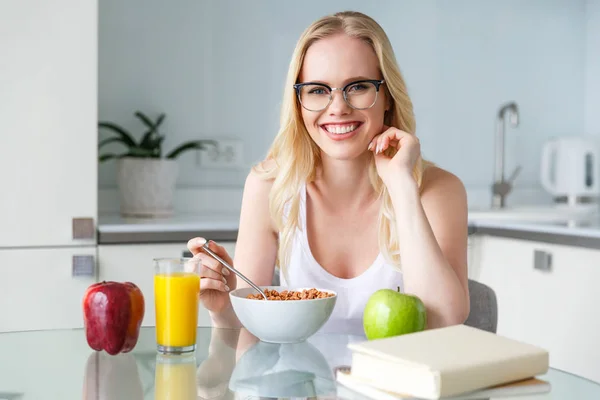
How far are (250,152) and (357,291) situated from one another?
1563 mm

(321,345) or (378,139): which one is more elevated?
(378,139)

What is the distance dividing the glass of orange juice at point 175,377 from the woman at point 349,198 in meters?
→ 0.25

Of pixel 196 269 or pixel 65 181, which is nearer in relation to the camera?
pixel 196 269

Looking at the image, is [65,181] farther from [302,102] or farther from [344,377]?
[344,377]

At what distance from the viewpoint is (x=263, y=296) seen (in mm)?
1303

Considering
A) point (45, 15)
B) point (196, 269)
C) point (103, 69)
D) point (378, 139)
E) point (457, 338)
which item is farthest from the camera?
point (103, 69)

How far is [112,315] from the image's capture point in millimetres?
1186

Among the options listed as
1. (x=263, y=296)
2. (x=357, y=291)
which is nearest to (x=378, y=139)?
(x=357, y=291)

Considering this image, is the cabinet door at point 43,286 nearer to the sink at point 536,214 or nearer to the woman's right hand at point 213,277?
the woman's right hand at point 213,277

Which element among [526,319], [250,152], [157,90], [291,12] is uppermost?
[291,12]

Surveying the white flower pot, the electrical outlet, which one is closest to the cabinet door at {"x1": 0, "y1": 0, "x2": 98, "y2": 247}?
the white flower pot

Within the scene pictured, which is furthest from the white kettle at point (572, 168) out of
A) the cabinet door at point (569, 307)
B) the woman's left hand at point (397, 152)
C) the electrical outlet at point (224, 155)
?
the woman's left hand at point (397, 152)

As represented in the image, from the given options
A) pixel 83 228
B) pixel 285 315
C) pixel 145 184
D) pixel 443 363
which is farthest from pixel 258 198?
pixel 145 184

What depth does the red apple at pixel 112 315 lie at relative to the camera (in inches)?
46.6
